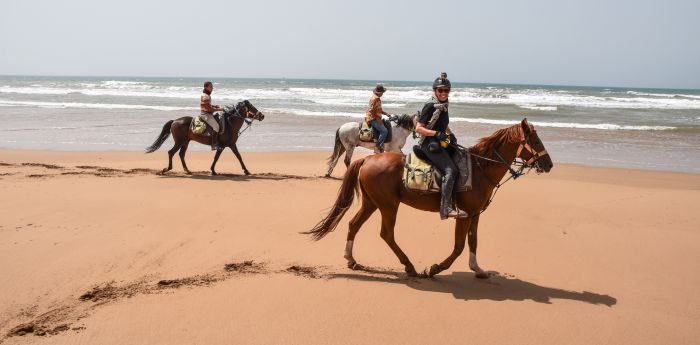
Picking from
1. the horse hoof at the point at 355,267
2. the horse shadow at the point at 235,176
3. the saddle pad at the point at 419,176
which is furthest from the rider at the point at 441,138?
the horse shadow at the point at 235,176

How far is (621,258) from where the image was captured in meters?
6.50

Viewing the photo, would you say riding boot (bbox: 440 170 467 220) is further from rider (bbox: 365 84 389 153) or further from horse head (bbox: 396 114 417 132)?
horse head (bbox: 396 114 417 132)

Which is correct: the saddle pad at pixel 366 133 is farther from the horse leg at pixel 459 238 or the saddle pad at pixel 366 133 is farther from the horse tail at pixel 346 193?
the horse leg at pixel 459 238

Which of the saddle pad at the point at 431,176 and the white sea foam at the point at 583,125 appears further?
the white sea foam at the point at 583,125

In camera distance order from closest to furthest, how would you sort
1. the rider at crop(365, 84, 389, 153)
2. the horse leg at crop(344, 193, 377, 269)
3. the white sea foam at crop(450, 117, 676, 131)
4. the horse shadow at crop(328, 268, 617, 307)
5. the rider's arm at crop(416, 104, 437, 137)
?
the horse shadow at crop(328, 268, 617, 307) → the rider's arm at crop(416, 104, 437, 137) → the horse leg at crop(344, 193, 377, 269) → the rider at crop(365, 84, 389, 153) → the white sea foam at crop(450, 117, 676, 131)

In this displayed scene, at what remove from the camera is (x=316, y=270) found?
5.99 m

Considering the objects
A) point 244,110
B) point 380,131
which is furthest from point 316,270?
point 244,110

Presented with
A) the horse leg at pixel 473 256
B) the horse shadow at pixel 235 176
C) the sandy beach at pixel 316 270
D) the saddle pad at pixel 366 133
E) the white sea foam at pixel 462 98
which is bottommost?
the horse shadow at pixel 235 176

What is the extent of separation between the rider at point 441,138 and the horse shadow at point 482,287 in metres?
0.80

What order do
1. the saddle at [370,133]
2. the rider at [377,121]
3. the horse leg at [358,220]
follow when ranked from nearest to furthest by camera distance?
the horse leg at [358,220] < the rider at [377,121] < the saddle at [370,133]

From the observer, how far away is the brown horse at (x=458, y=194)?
5.53 metres

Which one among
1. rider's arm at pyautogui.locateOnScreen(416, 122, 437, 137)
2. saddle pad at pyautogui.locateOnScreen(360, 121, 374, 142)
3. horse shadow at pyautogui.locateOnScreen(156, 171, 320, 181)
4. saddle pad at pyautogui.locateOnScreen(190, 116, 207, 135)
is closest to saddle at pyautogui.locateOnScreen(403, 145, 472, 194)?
rider's arm at pyautogui.locateOnScreen(416, 122, 437, 137)

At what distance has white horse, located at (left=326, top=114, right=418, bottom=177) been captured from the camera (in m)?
11.5

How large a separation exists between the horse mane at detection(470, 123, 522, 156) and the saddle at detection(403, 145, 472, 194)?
0.63 feet
